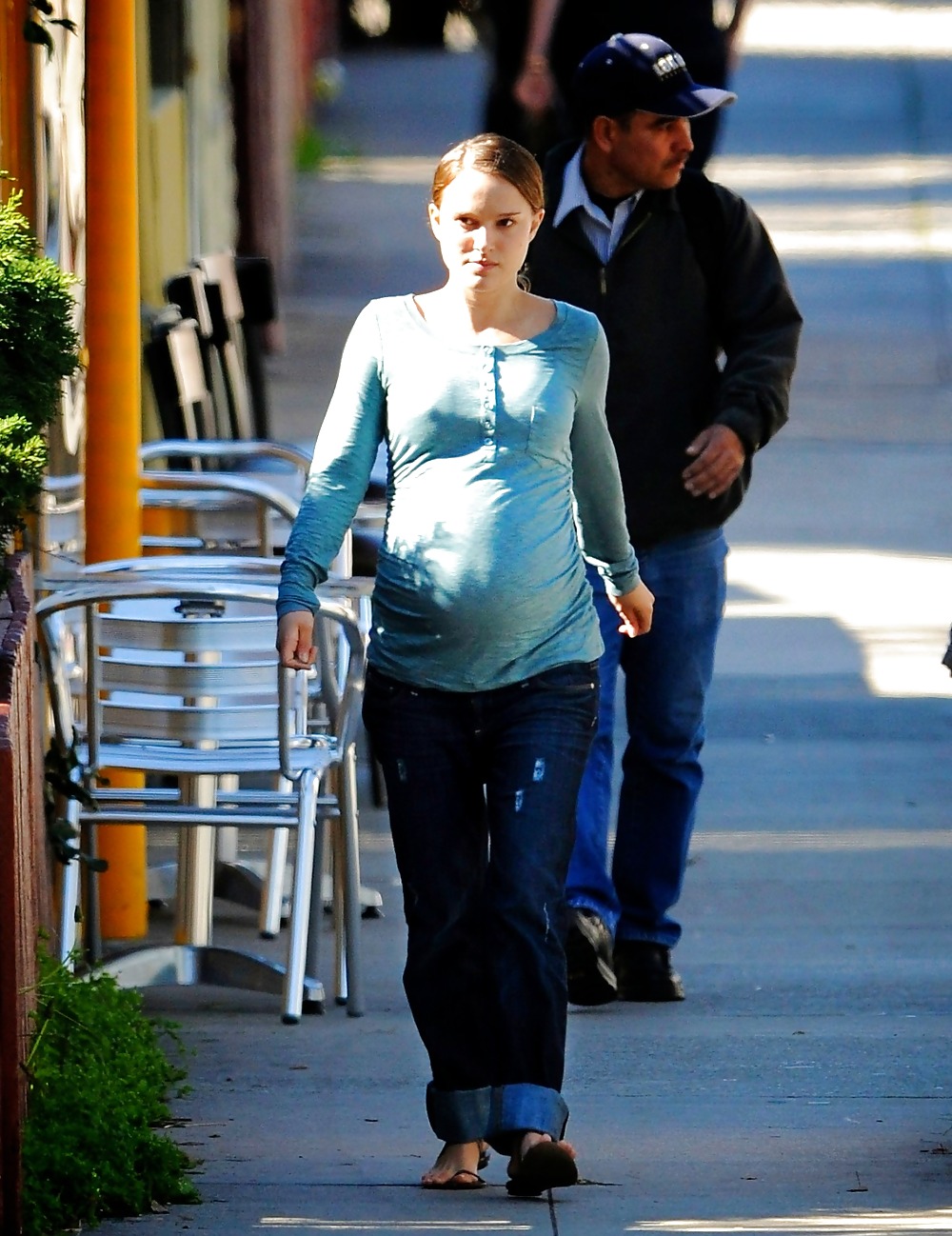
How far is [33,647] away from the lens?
17.4 feet

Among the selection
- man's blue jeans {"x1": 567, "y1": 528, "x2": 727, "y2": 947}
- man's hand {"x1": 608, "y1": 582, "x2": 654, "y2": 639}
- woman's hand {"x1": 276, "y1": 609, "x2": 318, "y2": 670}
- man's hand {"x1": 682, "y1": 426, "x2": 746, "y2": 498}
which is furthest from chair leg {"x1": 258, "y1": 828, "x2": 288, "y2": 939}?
woman's hand {"x1": 276, "y1": 609, "x2": 318, "y2": 670}

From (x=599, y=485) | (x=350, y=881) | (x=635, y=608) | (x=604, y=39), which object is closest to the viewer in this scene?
(x=599, y=485)

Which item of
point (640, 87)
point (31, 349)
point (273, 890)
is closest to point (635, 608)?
point (31, 349)

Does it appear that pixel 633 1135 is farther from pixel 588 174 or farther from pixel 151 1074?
pixel 588 174

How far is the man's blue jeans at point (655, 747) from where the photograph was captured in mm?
5887

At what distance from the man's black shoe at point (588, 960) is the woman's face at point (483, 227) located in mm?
1934

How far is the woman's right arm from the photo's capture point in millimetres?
4430

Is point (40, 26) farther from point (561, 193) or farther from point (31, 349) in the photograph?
point (31, 349)

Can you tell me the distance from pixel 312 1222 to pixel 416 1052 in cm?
121

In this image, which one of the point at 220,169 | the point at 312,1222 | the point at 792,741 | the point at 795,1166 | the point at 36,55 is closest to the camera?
the point at 312,1222

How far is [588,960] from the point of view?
5895 millimetres

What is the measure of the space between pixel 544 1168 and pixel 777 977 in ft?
6.07

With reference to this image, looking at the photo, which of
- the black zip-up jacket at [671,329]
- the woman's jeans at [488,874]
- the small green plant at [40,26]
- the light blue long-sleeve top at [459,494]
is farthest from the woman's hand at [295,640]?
the small green plant at [40,26]

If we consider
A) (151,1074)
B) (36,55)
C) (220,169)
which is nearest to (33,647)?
(151,1074)
